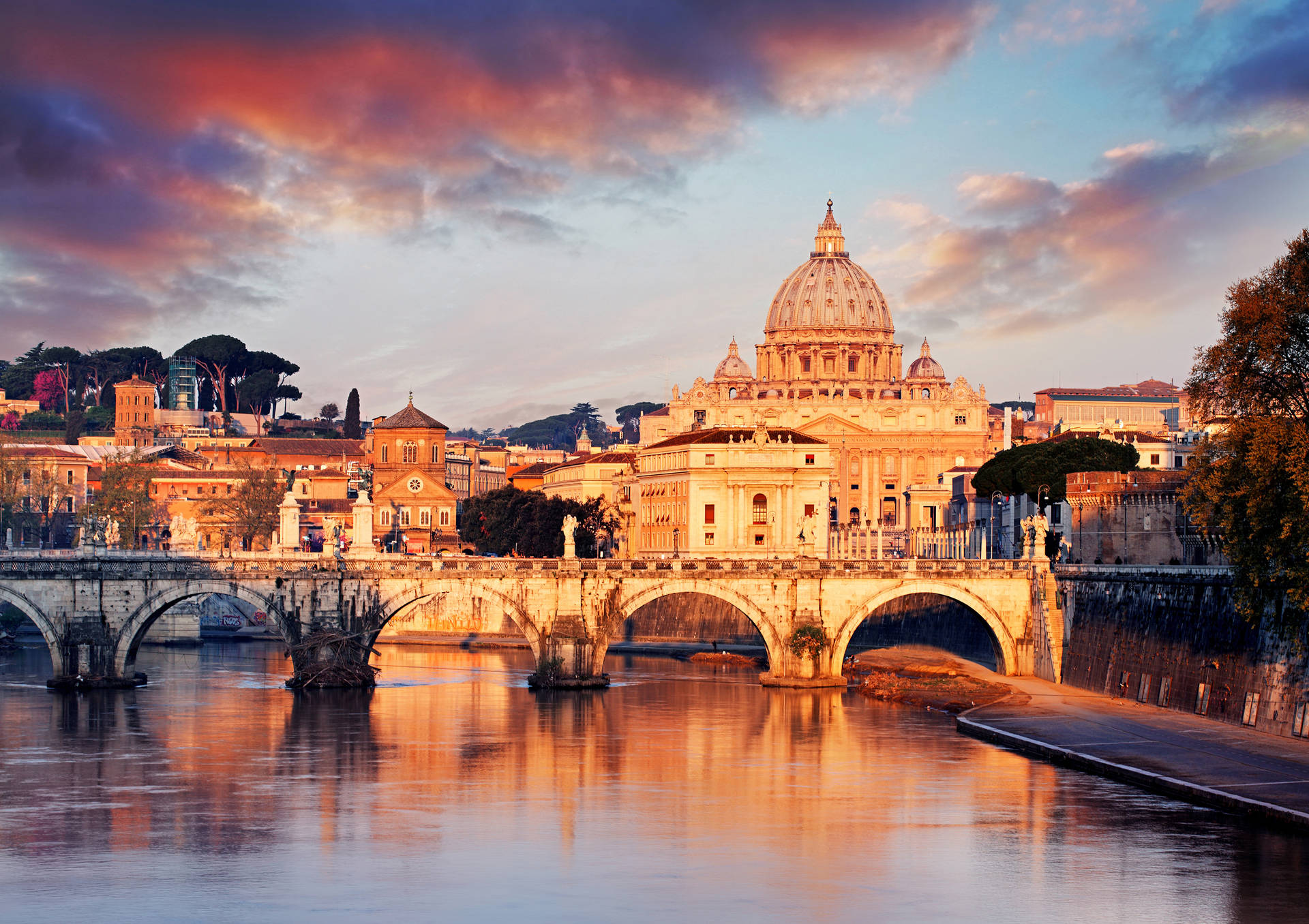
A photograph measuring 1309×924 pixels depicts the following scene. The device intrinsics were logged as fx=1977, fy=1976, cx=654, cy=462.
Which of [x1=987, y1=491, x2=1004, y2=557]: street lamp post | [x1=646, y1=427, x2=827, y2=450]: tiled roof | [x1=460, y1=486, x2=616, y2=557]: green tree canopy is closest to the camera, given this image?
[x1=987, y1=491, x2=1004, y2=557]: street lamp post

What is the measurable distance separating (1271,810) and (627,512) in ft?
363

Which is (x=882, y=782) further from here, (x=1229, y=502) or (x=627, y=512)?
(x=627, y=512)

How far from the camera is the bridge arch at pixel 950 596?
75.9 metres

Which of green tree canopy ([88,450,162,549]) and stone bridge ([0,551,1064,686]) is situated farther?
green tree canopy ([88,450,162,549])

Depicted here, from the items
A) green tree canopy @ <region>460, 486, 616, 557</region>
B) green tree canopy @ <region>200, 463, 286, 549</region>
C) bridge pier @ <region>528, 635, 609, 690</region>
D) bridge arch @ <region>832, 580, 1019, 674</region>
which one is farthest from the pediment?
bridge pier @ <region>528, 635, 609, 690</region>

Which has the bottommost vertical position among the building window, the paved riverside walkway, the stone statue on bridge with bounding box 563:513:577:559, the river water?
the river water

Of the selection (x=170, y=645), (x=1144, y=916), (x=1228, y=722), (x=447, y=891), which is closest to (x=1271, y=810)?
(x=1144, y=916)

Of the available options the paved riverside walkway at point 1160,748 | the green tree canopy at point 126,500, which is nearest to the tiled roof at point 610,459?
the green tree canopy at point 126,500

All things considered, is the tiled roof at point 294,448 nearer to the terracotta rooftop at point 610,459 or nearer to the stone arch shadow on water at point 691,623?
the terracotta rooftop at point 610,459

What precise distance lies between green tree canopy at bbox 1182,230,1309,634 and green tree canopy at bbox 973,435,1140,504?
37.3 m

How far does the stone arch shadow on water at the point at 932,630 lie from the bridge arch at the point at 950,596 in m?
1.05

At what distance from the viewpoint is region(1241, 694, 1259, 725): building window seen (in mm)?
53781

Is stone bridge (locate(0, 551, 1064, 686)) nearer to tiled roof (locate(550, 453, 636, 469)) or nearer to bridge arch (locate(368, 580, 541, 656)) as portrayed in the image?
bridge arch (locate(368, 580, 541, 656))

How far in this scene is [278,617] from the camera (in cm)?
7538
